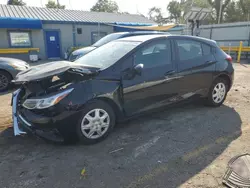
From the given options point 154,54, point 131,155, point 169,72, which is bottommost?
point 131,155

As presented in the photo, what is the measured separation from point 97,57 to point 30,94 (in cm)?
132

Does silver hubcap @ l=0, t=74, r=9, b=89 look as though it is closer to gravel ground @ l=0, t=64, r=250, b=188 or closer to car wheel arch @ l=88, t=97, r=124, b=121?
gravel ground @ l=0, t=64, r=250, b=188

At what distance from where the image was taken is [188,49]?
13.6 ft

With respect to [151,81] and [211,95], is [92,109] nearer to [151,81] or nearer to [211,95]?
[151,81]

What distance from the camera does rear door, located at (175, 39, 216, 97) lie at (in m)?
3.97

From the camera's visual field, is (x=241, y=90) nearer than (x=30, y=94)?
No

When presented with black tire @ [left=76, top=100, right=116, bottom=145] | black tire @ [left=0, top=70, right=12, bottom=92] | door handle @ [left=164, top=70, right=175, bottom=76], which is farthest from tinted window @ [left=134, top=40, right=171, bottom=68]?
black tire @ [left=0, top=70, right=12, bottom=92]

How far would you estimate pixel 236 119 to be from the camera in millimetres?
4062

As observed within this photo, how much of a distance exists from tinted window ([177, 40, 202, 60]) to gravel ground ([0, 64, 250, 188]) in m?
1.24

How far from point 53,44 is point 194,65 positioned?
1513cm

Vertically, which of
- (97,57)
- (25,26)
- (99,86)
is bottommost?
(99,86)

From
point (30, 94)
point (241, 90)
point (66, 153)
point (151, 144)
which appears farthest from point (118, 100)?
point (241, 90)

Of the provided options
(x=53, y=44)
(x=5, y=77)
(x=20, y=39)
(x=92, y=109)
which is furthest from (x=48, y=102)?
(x=53, y=44)

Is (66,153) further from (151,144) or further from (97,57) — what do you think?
(97,57)
